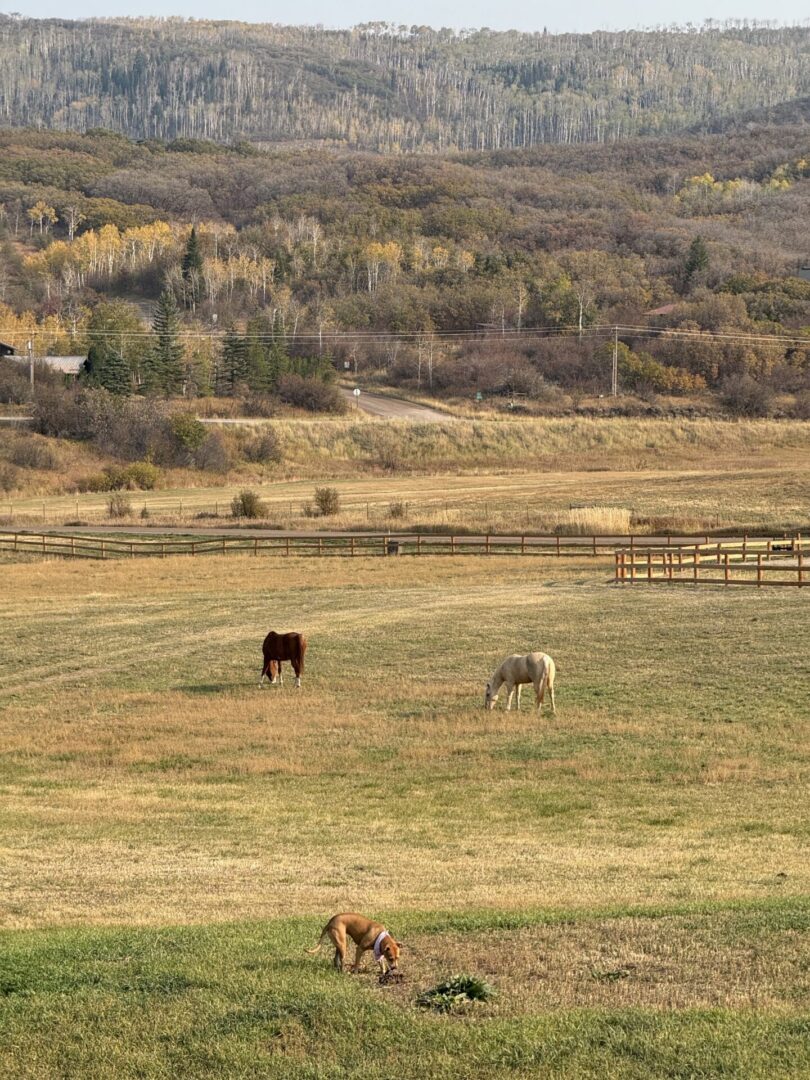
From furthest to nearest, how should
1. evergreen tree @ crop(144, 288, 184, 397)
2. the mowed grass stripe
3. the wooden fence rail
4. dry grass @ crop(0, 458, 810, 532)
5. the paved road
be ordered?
evergreen tree @ crop(144, 288, 184, 397), the paved road, dry grass @ crop(0, 458, 810, 532), the wooden fence rail, the mowed grass stripe

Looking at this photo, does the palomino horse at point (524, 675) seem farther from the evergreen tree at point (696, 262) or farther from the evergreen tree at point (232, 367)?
the evergreen tree at point (696, 262)

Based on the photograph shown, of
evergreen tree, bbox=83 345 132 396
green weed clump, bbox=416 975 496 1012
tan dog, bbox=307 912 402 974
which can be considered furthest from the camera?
evergreen tree, bbox=83 345 132 396

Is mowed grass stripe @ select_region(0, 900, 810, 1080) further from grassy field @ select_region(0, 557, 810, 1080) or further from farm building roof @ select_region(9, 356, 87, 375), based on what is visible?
farm building roof @ select_region(9, 356, 87, 375)

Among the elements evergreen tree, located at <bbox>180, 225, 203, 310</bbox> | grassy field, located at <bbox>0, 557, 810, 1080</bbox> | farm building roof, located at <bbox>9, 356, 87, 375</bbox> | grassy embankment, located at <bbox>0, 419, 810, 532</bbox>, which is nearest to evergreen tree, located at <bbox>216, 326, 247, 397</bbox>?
farm building roof, located at <bbox>9, 356, 87, 375</bbox>

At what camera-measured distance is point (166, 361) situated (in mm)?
125688

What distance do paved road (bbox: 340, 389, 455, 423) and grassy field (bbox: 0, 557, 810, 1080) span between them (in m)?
71.9

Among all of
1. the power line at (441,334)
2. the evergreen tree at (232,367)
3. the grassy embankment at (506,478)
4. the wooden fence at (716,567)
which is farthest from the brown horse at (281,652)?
the power line at (441,334)

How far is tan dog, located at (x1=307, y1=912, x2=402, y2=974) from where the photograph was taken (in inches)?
468

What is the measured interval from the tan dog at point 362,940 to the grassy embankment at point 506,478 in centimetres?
5263

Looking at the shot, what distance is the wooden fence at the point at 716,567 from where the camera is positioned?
44.2 meters

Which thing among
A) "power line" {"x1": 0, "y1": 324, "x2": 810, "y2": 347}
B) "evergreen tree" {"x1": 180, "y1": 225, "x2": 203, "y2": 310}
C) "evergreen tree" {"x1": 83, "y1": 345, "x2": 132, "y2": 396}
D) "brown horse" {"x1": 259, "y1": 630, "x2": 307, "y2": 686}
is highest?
"evergreen tree" {"x1": 180, "y1": 225, "x2": 203, "y2": 310}

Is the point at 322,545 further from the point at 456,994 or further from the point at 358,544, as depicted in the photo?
the point at 456,994

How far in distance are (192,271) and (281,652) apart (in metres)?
154

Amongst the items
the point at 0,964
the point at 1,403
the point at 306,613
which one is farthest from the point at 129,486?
the point at 0,964
